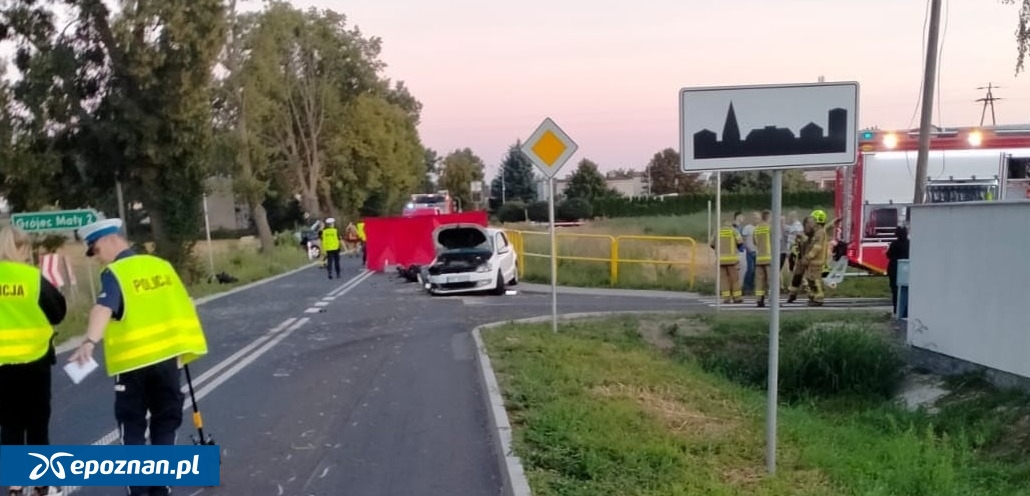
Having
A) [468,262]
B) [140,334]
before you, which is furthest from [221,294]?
[140,334]

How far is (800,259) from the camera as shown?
18203 mm

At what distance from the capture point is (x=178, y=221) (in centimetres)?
2822

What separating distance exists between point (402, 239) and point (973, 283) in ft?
62.2

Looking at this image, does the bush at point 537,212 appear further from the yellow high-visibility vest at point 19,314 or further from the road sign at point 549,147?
the yellow high-visibility vest at point 19,314

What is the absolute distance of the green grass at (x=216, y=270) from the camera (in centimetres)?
1753

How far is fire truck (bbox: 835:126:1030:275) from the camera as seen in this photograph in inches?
791

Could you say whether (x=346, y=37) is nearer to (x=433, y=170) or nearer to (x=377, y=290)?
(x=377, y=290)

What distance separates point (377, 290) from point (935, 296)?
1473 cm

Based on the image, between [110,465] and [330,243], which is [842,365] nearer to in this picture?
[110,465]

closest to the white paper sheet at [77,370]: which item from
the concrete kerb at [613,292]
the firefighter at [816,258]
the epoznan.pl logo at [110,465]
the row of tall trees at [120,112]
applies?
the epoznan.pl logo at [110,465]

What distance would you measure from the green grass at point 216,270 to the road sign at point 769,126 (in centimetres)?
1248

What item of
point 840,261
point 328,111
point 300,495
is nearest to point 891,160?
point 840,261

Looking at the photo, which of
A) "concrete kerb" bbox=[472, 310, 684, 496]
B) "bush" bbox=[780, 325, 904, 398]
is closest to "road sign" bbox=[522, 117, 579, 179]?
"concrete kerb" bbox=[472, 310, 684, 496]

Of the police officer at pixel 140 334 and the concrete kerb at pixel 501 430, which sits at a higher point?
the police officer at pixel 140 334
